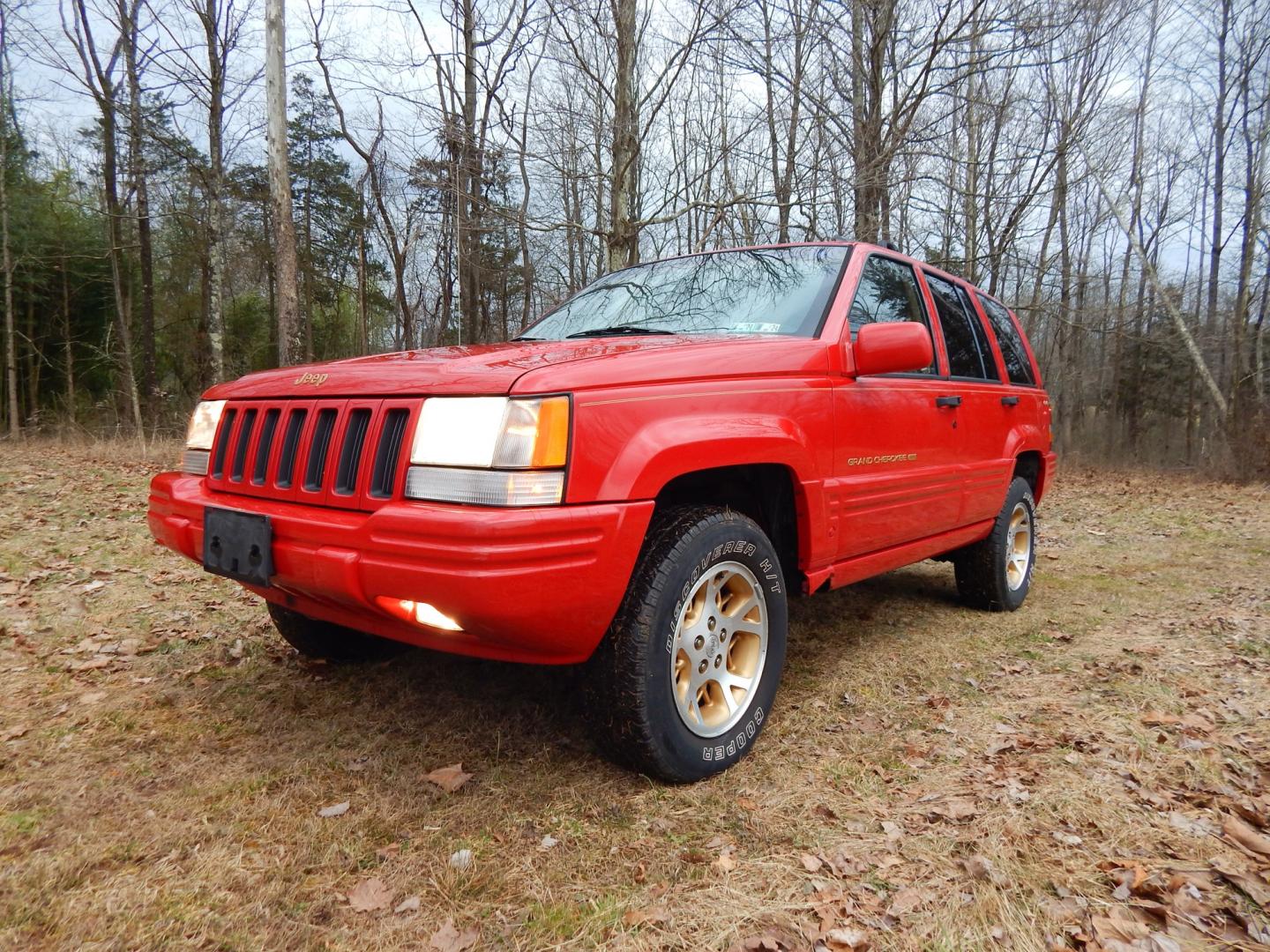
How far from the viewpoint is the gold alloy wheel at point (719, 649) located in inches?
87.8

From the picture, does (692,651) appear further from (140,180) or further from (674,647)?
(140,180)

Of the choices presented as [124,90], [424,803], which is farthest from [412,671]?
[124,90]

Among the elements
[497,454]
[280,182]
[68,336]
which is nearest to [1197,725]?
[497,454]

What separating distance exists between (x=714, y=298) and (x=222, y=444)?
195 centimetres

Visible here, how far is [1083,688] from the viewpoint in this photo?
9.72 ft

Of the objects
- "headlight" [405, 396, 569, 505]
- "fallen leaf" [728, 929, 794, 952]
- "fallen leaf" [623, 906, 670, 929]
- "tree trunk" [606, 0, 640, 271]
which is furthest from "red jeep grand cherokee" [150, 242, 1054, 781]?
"tree trunk" [606, 0, 640, 271]

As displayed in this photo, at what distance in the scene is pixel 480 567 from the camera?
1.70 m

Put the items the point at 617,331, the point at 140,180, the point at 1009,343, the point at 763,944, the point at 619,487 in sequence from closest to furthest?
the point at 763,944, the point at 619,487, the point at 617,331, the point at 1009,343, the point at 140,180

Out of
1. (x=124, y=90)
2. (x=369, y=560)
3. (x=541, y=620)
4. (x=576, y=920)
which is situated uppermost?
(x=124, y=90)

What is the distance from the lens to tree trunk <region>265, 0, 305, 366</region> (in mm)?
9672

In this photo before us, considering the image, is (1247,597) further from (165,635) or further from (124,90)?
(124,90)

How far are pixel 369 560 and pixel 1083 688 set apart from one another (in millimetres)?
2839

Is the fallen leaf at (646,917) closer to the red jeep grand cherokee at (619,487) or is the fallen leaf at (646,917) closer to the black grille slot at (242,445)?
the red jeep grand cherokee at (619,487)

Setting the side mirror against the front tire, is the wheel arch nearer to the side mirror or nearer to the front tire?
the front tire
